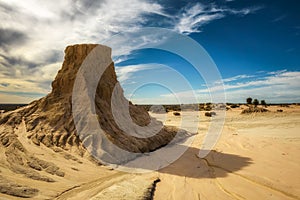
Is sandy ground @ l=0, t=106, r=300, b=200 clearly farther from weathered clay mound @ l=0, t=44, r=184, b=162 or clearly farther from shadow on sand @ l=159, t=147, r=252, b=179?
weathered clay mound @ l=0, t=44, r=184, b=162

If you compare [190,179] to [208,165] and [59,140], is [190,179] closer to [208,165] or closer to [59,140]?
[208,165]

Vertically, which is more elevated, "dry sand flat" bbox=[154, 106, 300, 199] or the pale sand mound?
the pale sand mound

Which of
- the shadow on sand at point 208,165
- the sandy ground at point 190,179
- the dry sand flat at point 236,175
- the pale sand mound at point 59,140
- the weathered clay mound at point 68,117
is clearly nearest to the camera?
the sandy ground at point 190,179

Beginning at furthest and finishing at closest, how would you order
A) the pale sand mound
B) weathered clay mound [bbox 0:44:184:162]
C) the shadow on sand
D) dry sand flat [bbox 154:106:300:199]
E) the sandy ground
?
weathered clay mound [bbox 0:44:184:162]
the shadow on sand
the pale sand mound
dry sand flat [bbox 154:106:300:199]
the sandy ground

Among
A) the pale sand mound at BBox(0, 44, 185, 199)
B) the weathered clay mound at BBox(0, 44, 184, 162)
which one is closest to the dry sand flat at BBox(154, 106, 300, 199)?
the pale sand mound at BBox(0, 44, 185, 199)

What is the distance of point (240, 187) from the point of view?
4277 mm

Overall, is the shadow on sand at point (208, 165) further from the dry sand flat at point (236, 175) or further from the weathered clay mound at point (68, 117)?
the weathered clay mound at point (68, 117)

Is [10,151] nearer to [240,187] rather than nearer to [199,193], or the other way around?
[199,193]

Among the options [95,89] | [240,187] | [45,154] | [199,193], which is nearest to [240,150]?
[240,187]

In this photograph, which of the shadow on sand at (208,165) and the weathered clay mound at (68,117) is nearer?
the shadow on sand at (208,165)

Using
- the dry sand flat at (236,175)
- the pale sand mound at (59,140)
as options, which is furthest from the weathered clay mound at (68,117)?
the dry sand flat at (236,175)

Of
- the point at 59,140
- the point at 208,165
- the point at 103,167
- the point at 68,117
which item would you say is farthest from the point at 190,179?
the point at 68,117

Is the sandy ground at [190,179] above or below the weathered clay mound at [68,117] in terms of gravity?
below

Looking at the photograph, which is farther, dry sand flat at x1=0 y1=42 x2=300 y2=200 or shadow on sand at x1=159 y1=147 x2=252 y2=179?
shadow on sand at x1=159 y1=147 x2=252 y2=179
